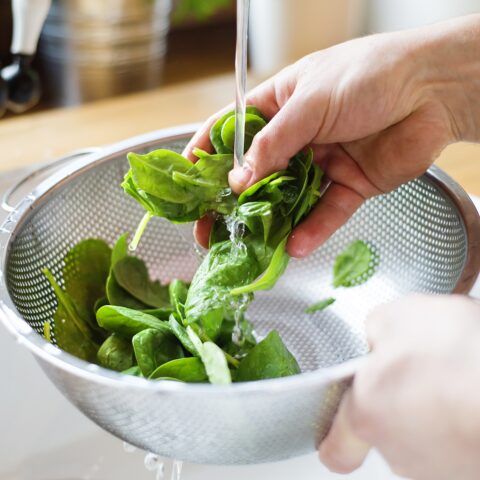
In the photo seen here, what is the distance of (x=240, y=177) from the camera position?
2.31 feet

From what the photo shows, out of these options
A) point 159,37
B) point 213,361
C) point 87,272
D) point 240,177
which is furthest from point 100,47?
point 213,361

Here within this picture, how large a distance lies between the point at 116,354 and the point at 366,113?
0.32 m

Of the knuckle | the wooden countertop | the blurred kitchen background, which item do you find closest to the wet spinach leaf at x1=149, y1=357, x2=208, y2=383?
the knuckle

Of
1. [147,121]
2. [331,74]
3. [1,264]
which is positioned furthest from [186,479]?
[147,121]

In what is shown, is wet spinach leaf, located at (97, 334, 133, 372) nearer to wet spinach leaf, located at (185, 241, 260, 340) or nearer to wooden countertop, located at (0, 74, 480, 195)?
wet spinach leaf, located at (185, 241, 260, 340)

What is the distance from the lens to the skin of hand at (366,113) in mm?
715

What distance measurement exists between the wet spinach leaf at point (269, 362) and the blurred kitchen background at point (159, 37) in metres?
0.64

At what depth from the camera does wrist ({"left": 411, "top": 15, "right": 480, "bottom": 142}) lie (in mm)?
742

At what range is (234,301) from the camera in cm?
72

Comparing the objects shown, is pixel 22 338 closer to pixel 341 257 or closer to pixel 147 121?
pixel 341 257

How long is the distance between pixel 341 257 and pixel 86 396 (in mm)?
416

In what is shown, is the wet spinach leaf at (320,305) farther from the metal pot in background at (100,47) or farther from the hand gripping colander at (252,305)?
the metal pot in background at (100,47)

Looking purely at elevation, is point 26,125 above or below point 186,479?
above

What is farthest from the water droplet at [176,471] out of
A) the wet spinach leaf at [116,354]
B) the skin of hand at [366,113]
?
the skin of hand at [366,113]
